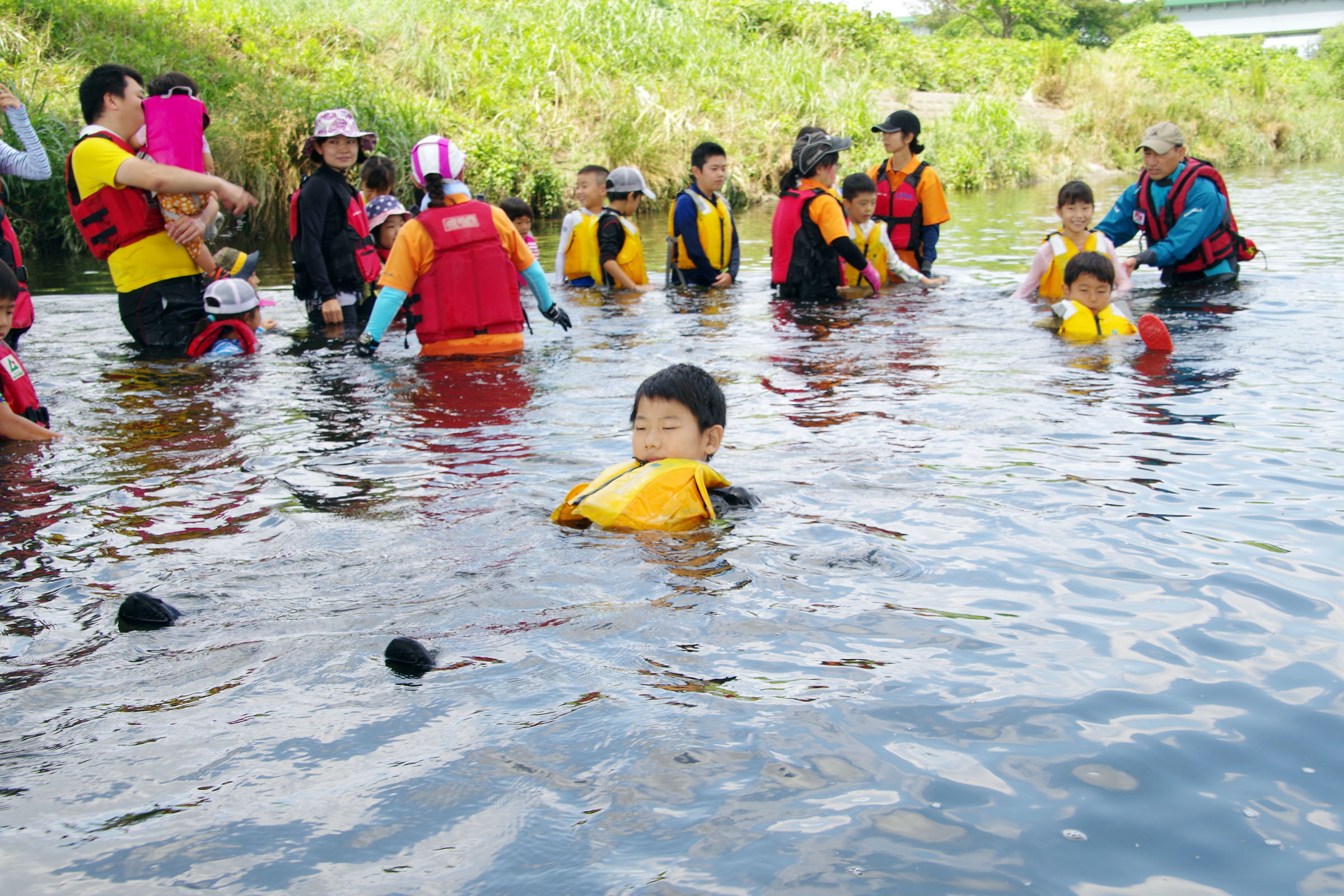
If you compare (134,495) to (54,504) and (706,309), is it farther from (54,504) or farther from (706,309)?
(706,309)

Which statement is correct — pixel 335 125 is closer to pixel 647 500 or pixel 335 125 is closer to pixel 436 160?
pixel 436 160

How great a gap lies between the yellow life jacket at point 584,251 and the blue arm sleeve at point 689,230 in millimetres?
842

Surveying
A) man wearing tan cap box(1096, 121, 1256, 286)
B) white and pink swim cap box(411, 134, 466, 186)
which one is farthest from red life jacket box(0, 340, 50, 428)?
man wearing tan cap box(1096, 121, 1256, 286)

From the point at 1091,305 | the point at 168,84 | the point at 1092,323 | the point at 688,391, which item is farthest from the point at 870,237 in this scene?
the point at 688,391

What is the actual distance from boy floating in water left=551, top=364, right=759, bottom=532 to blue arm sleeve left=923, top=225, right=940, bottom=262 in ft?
23.8

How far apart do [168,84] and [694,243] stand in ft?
16.9

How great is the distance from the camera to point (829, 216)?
32.4ft

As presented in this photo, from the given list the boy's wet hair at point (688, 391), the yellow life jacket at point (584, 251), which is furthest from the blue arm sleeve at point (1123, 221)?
the boy's wet hair at point (688, 391)

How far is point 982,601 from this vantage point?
350 cm

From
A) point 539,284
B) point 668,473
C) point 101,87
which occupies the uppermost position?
point 101,87

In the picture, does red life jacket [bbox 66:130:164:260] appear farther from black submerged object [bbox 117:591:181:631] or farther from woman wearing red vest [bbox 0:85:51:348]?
black submerged object [bbox 117:591:181:631]

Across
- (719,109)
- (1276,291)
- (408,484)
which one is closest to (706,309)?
(1276,291)

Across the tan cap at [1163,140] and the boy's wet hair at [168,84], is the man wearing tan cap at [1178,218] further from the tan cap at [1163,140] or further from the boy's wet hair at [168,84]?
the boy's wet hair at [168,84]

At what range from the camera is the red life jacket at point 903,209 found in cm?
1088
